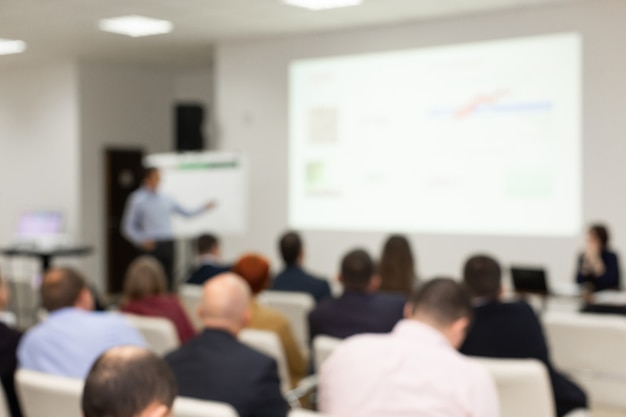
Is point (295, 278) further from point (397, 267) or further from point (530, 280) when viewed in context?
point (530, 280)

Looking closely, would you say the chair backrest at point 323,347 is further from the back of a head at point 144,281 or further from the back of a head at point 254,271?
the back of a head at point 144,281

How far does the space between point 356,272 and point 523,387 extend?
1.41 metres

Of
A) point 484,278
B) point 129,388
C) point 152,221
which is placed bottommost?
point 152,221

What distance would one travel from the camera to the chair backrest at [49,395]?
2.67 meters

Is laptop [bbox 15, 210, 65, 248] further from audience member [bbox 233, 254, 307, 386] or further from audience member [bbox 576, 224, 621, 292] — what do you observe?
audience member [bbox 233, 254, 307, 386]

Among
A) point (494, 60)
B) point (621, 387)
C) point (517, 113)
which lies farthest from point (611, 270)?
point (621, 387)

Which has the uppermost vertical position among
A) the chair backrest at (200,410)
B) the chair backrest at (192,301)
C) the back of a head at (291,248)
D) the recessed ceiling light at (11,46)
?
the recessed ceiling light at (11,46)

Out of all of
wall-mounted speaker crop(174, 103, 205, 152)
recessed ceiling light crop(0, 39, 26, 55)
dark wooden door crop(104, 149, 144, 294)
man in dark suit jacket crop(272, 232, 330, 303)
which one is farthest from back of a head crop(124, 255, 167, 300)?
dark wooden door crop(104, 149, 144, 294)

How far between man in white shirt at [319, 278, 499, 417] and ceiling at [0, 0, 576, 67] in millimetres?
5453

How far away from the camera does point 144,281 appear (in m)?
4.80

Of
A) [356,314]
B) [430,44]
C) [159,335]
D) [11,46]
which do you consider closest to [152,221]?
[11,46]

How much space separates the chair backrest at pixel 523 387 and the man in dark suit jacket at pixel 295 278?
9.09 ft

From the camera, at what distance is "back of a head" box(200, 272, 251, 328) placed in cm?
302

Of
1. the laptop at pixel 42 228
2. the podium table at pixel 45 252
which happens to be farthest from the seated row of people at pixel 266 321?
the laptop at pixel 42 228
